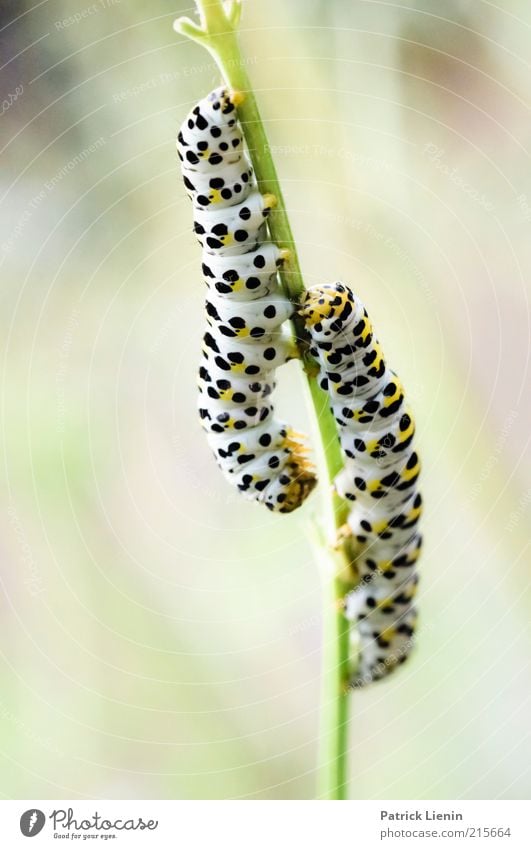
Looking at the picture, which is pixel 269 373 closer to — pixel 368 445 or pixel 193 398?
pixel 368 445

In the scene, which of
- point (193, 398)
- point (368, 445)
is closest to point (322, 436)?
point (368, 445)
